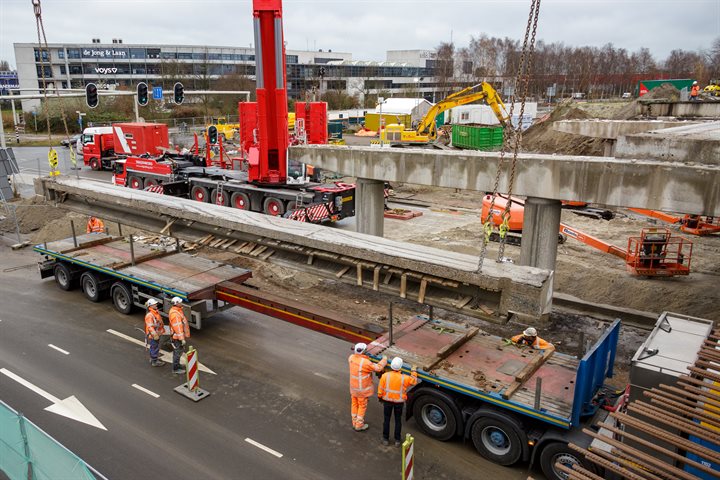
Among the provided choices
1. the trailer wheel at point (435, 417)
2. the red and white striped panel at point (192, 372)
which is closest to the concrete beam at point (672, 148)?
the trailer wheel at point (435, 417)

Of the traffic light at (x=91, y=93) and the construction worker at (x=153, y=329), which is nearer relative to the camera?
the construction worker at (x=153, y=329)

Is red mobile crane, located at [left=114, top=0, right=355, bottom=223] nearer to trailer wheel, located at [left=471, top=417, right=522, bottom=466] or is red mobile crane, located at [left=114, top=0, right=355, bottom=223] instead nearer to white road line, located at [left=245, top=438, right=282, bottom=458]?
white road line, located at [left=245, top=438, right=282, bottom=458]

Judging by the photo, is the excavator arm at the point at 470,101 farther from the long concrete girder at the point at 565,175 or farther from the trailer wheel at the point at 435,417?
the trailer wheel at the point at 435,417

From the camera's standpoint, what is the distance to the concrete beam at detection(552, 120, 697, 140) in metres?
19.4

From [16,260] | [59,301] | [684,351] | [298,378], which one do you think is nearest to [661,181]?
[684,351]

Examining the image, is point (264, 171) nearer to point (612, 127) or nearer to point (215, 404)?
point (215, 404)

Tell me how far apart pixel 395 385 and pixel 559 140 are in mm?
33547

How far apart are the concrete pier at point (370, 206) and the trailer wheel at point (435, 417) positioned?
830 centimetres

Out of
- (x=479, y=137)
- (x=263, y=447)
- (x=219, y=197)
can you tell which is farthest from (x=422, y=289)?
(x=479, y=137)

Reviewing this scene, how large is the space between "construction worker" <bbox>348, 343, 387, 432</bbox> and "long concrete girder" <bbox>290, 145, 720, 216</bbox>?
6.43 metres

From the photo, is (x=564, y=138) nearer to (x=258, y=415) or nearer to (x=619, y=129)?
(x=619, y=129)

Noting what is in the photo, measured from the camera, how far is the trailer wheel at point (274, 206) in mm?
21234

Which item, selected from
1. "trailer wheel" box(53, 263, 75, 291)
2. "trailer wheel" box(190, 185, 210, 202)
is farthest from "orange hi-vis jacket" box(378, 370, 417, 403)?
"trailer wheel" box(190, 185, 210, 202)

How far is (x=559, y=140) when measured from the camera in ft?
122
